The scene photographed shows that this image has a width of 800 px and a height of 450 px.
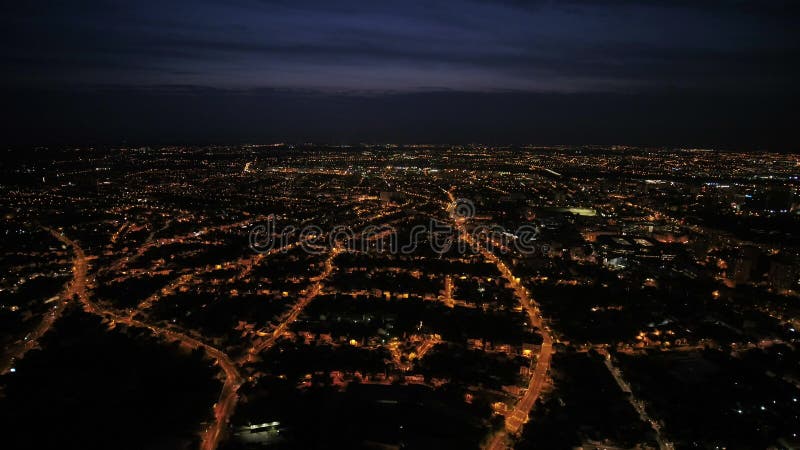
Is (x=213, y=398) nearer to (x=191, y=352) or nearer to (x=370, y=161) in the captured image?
(x=191, y=352)

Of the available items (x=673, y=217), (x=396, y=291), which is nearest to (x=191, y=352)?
(x=396, y=291)

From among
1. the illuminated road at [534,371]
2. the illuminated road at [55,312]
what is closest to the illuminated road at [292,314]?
the illuminated road at [55,312]

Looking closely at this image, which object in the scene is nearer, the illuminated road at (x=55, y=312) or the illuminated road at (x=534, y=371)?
the illuminated road at (x=534, y=371)
